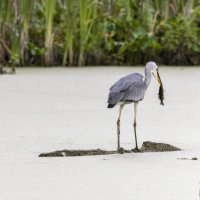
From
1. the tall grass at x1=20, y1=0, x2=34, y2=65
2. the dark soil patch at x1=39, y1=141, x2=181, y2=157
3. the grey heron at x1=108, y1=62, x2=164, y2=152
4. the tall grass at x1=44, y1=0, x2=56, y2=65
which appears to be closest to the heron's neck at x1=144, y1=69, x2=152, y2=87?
the grey heron at x1=108, y1=62, x2=164, y2=152

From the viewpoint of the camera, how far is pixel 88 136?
620cm

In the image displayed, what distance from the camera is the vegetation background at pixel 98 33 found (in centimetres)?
1028

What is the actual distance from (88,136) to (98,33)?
491 cm

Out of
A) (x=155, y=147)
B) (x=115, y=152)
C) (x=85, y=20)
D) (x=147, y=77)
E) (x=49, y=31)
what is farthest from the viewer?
(x=49, y=31)

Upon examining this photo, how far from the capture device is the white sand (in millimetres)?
4512

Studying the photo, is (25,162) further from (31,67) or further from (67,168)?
(31,67)

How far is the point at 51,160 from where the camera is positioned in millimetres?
5277

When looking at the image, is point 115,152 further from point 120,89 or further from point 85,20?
point 85,20

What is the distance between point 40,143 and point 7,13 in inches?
168

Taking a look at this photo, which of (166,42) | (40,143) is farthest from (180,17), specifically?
(40,143)

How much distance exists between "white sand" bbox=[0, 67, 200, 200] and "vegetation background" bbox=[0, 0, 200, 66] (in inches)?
18.8

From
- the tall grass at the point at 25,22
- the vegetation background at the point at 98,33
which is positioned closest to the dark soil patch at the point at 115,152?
the vegetation background at the point at 98,33

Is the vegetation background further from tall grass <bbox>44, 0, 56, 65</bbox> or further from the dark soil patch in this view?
the dark soil patch

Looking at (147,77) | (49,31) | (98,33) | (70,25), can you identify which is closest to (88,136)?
(147,77)
